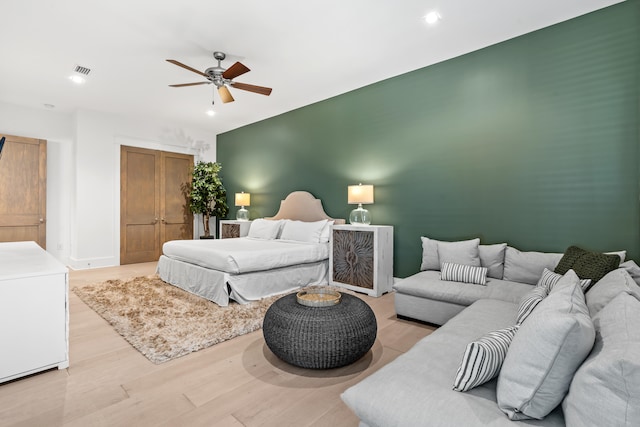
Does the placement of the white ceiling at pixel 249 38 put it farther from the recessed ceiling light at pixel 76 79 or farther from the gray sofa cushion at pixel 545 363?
the gray sofa cushion at pixel 545 363

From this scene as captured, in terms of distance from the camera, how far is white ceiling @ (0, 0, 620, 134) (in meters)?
2.82

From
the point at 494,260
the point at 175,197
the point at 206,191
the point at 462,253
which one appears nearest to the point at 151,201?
the point at 175,197

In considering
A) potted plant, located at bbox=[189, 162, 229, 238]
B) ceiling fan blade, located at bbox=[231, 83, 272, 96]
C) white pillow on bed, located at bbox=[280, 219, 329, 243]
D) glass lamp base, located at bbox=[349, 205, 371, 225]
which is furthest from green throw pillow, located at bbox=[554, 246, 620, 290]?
potted plant, located at bbox=[189, 162, 229, 238]

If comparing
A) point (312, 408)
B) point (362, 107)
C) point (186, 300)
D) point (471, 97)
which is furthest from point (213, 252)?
point (471, 97)

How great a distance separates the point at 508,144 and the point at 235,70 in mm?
3010

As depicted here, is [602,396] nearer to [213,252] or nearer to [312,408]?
[312,408]

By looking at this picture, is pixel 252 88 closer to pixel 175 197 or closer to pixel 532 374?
pixel 532 374

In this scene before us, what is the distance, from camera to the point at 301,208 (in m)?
5.35

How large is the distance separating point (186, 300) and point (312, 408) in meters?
2.43

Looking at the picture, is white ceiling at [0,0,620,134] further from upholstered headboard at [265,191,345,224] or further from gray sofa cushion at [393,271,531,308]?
gray sofa cushion at [393,271,531,308]

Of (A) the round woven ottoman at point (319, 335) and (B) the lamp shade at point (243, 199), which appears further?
(B) the lamp shade at point (243, 199)

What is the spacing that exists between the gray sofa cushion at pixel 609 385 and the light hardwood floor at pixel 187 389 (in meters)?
1.06

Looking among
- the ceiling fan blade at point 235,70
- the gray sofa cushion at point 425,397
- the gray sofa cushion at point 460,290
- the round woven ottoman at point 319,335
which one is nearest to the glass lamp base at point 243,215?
the ceiling fan blade at point 235,70

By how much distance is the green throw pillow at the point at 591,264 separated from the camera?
2.13 meters
